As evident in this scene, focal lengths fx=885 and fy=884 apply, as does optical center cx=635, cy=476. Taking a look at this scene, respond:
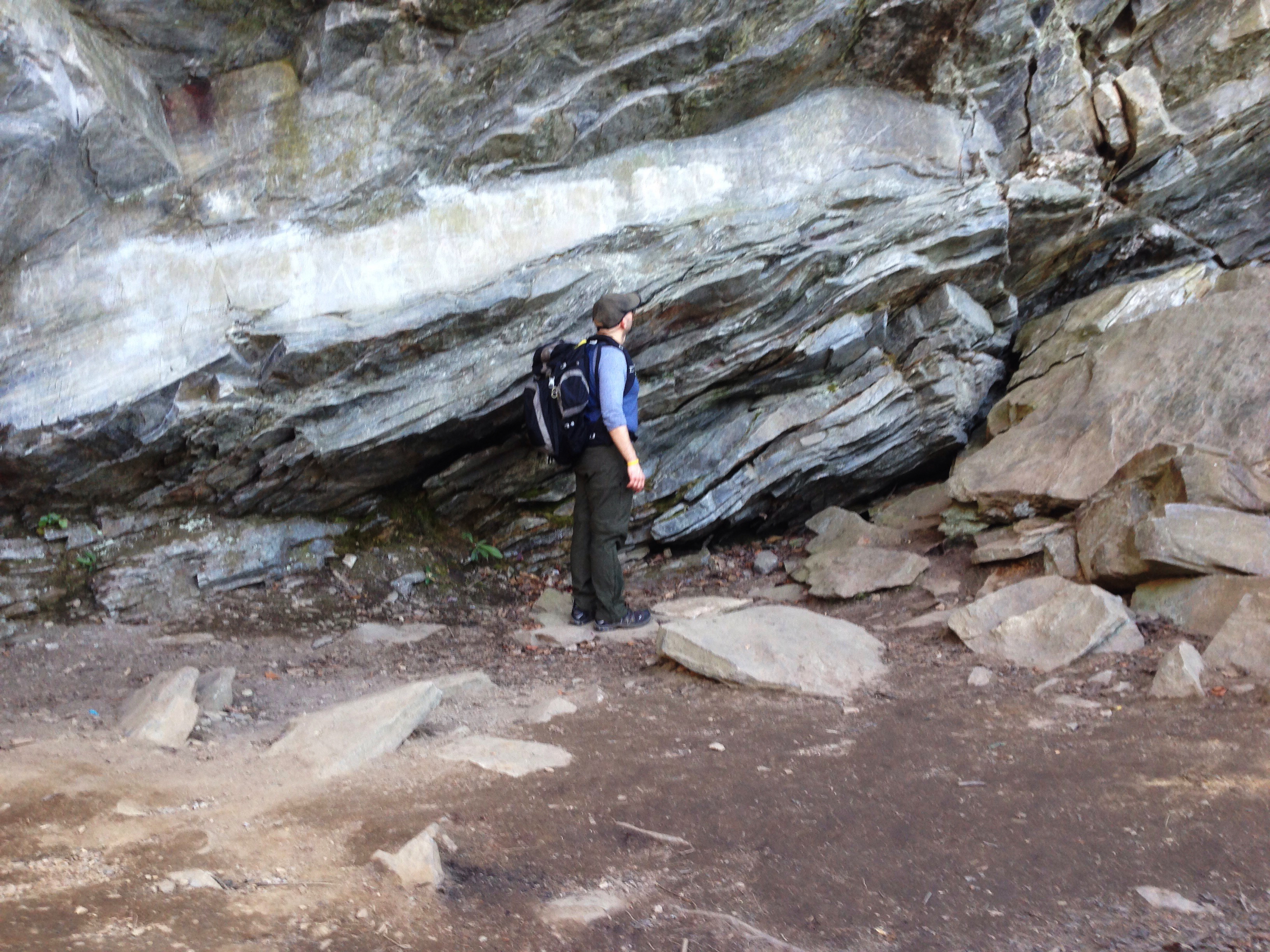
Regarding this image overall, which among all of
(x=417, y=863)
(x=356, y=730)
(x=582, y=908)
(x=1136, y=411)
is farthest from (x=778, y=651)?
(x=1136, y=411)

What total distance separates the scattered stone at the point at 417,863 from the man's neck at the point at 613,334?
4.34m

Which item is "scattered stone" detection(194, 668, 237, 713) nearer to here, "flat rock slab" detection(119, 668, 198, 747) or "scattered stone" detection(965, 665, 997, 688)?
"flat rock slab" detection(119, 668, 198, 747)

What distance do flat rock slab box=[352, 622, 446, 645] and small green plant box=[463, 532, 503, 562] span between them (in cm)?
140

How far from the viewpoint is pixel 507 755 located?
419 cm

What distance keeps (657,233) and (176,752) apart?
5590mm

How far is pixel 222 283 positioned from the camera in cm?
711

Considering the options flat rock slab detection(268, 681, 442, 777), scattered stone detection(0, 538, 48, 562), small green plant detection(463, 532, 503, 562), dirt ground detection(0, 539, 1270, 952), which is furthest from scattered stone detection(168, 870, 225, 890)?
small green plant detection(463, 532, 503, 562)

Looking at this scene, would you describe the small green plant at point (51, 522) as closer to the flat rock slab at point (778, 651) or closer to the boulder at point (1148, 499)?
the flat rock slab at point (778, 651)

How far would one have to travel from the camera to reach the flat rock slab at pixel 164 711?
4.48 meters

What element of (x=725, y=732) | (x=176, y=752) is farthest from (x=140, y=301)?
(x=725, y=732)

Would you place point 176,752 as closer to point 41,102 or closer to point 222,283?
point 222,283

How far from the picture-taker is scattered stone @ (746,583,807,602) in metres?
7.80

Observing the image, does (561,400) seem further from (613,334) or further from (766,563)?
(766,563)

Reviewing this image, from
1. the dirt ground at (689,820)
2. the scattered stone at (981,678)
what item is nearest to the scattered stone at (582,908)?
the dirt ground at (689,820)
